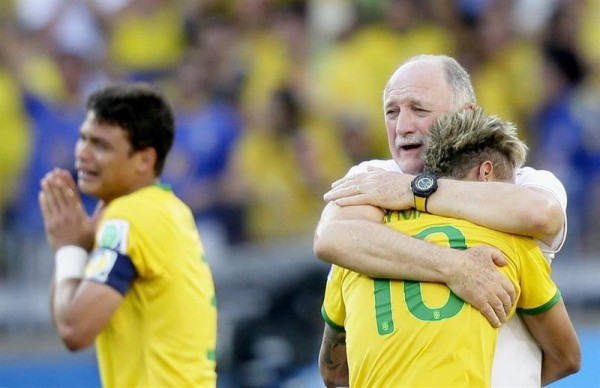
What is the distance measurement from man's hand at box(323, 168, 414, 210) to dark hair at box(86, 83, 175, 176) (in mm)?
1602

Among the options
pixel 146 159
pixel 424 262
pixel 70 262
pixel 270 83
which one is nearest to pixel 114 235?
pixel 70 262

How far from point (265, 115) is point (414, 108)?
5.51 m

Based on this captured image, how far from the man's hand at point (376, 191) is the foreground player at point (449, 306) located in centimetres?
5

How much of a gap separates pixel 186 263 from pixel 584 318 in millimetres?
4205

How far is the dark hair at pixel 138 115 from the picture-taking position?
5.06m

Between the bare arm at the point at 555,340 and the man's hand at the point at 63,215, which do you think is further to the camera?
the man's hand at the point at 63,215

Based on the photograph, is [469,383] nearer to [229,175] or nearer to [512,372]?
[512,372]

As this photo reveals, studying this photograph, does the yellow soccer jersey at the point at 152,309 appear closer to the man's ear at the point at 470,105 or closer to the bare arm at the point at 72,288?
the bare arm at the point at 72,288

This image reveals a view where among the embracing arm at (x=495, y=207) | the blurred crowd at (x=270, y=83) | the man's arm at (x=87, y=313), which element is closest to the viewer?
the embracing arm at (x=495, y=207)

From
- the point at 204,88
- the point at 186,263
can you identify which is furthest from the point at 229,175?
the point at 186,263

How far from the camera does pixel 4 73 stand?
9883mm

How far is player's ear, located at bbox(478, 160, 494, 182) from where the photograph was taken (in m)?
3.46

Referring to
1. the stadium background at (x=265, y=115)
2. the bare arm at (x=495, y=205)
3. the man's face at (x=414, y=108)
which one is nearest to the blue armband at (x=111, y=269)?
the man's face at (x=414, y=108)

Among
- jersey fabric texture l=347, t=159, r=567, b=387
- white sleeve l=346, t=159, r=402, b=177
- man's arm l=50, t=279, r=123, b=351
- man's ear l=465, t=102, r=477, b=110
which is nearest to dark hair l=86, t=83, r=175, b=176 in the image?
man's arm l=50, t=279, r=123, b=351
